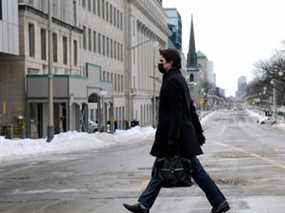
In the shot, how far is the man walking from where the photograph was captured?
327 inches

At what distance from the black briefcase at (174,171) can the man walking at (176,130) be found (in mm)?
73

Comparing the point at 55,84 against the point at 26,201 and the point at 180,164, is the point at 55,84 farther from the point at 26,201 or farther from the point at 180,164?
the point at 180,164

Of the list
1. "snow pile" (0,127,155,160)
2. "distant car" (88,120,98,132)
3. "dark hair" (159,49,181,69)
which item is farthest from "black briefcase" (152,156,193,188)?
"distant car" (88,120,98,132)

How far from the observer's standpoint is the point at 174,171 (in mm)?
8188

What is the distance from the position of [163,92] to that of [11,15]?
1252 inches

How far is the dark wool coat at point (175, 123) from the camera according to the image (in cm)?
829

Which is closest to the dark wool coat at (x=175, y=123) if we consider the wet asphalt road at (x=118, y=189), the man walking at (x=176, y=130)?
the man walking at (x=176, y=130)

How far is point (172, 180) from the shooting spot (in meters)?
8.19

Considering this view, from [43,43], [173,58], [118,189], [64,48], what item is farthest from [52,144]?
[173,58]

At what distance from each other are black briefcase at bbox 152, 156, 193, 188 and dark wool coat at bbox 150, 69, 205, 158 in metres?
0.08

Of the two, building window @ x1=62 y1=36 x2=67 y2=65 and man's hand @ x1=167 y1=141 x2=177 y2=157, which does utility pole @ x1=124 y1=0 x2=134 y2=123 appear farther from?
man's hand @ x1=167 y1=141 x2=177 y2=157

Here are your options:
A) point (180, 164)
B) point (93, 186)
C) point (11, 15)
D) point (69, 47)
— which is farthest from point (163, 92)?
point (69, 47)

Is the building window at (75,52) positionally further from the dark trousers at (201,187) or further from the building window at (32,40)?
the dark trousers at (201,187)

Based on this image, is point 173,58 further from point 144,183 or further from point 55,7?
point 55,7
